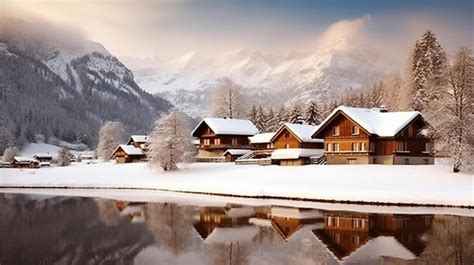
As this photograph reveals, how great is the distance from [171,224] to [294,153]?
4173cm

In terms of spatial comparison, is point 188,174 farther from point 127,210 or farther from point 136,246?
point 136,246

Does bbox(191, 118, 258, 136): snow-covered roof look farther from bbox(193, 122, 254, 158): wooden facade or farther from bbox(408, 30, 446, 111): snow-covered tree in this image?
bbox(408, 30, 446, 111): snow-covered tree

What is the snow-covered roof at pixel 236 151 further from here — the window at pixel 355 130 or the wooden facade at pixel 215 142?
the window at pixel 355 130

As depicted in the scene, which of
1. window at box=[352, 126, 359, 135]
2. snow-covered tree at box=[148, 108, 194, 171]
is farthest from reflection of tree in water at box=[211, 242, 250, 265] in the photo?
snow-covered tree at box=[148, 108, 194, 171]

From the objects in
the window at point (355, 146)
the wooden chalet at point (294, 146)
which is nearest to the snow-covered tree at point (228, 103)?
the wooden chalet at point (294, 146)

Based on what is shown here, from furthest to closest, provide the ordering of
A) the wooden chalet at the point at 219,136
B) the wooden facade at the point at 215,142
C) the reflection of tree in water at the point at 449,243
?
the wooden facade at the point at 215,142 → the wooden chalet at the point at 219,136 → the reflection of tree in water at the point at 449,243

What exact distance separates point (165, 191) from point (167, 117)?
16.6 meters

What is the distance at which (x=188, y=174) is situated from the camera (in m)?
69.4

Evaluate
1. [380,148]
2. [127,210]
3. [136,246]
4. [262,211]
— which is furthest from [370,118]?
[136,246]

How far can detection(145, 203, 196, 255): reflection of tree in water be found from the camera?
26531 millimetres

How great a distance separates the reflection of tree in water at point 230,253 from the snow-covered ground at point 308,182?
2061cm

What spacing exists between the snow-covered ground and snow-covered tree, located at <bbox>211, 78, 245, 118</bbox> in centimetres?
3685

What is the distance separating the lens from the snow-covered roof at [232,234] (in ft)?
90.0

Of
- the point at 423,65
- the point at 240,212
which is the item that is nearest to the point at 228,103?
the point at 423,65
